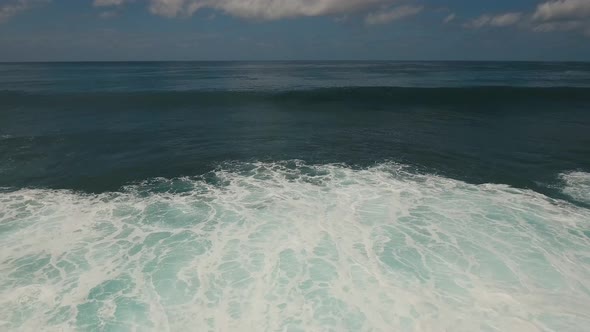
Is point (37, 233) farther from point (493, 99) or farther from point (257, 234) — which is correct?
point (493, 99)

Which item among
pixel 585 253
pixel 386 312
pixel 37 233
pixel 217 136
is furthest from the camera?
pixel 217 136

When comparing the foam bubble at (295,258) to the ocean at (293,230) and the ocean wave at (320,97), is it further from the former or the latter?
the ocean wave at (320,97)

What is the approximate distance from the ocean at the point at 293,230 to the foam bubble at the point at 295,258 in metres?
0.05

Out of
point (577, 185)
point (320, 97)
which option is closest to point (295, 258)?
point (577, 185)

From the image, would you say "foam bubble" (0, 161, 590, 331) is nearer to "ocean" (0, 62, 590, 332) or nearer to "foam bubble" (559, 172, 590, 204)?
"ocean" (0, 62, 590, 332)

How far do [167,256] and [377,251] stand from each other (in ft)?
21.3

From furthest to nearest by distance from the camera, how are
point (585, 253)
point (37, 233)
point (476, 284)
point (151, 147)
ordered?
point (151, 147)
point (37, 233)
point (585, 253)
point (476, 284)

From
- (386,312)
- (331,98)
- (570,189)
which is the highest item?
(331,98)

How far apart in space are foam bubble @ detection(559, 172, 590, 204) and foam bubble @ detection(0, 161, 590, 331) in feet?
4.41

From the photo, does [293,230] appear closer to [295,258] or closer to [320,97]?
[295,258]

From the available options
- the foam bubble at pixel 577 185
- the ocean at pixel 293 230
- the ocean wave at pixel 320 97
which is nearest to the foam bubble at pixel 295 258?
the ocean at pixel 293 230

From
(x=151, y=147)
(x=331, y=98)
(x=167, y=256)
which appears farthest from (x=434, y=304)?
(x=331, y=98)

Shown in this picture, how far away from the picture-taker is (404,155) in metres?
19.7

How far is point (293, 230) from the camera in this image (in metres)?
11.8
